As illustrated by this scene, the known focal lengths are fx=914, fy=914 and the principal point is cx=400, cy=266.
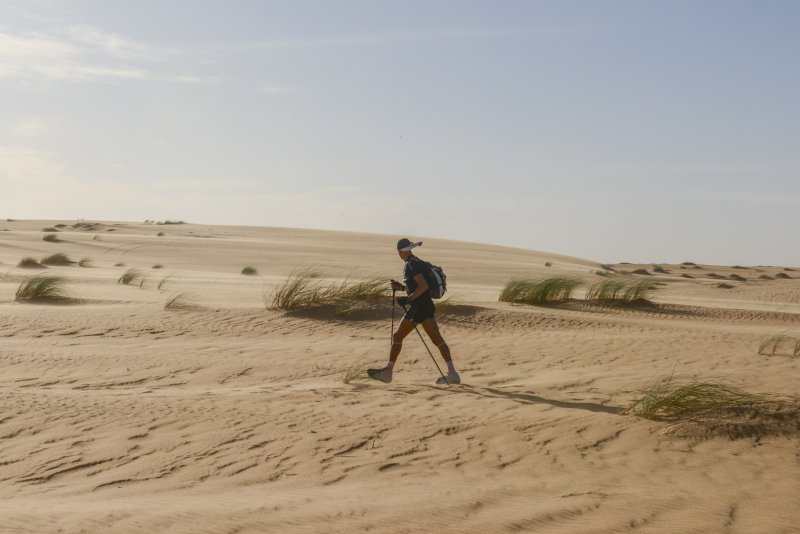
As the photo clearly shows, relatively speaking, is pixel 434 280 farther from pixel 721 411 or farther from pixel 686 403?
pixel 721 411

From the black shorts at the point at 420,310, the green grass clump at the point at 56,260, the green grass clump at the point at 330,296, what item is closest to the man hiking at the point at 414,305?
the black shorts at the point at 420,310

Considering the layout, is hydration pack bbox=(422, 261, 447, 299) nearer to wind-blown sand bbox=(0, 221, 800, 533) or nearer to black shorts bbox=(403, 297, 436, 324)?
black shorts bbox=(403, 297, 436, 324)

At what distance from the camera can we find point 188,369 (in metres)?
11.6

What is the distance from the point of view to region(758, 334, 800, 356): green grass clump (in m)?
13.0

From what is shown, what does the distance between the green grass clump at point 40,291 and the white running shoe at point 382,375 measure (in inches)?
394

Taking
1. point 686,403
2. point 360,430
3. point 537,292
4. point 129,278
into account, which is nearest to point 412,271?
point 360,430

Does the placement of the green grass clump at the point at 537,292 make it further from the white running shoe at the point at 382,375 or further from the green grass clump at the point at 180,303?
the white running shoe at the point at 382,375

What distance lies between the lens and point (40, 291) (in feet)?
59.0

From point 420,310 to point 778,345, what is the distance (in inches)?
271

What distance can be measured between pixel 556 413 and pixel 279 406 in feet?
8.80

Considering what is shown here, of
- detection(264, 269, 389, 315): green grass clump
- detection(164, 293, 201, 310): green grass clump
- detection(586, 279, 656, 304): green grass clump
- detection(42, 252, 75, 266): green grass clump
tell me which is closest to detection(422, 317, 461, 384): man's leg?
detection(264, 269, 389, 315): green grass clump

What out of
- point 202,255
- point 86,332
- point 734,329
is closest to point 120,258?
point 202,255

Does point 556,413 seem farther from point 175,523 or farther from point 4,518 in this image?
point 4,518

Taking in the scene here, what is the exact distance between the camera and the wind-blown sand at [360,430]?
19.4 feet
